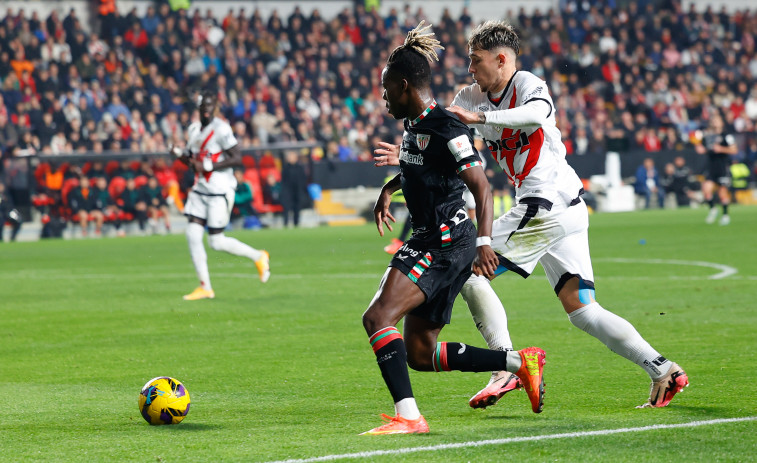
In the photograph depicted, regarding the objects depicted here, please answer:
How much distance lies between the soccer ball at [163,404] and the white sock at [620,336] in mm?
2229

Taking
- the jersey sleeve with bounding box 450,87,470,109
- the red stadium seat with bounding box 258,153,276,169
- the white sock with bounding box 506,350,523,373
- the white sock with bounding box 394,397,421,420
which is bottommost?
the red stadium seat with bounding box 258,153,276,169

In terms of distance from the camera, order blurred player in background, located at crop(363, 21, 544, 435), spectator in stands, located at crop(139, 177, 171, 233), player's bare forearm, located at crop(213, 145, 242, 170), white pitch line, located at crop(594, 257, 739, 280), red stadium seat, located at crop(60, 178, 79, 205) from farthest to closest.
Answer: spectator in stands, located at crop(139, 177, 171, 233) → red stadium seat, located at crop(60, 178, 79, 205) → white pitch line, located at crop(594, 257, 739, 280) → player's bare forearm, located at crop(213, 145, 242, 170) → blurred player in background, located at crop(363, 21, 544, 435)

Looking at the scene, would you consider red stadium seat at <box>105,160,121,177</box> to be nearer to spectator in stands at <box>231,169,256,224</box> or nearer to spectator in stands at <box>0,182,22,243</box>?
spectator in stands at <box>0,182,22,243</box>

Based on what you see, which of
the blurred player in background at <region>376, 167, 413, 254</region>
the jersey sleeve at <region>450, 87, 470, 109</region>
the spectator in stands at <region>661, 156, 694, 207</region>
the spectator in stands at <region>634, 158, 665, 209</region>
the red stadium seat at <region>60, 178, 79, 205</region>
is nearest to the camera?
the jersey sleeve at <region>450, 87, 470, 109</region>

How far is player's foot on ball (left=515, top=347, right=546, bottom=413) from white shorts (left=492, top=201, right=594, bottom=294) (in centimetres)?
57

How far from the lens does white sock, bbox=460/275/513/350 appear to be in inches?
258

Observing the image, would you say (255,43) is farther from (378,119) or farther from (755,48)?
(755,48)

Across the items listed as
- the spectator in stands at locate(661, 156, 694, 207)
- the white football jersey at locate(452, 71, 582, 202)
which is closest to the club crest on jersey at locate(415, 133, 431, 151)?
the white football jersey at locate(452, 71, 582, 202)

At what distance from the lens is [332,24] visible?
3556 cm

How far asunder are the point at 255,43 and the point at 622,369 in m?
26.8

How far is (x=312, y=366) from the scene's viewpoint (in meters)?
8.33

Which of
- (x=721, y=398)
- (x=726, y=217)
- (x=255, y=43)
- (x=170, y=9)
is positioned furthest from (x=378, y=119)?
(x=721, y=398)

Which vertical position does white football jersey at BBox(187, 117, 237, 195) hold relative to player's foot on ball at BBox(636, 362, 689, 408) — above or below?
above

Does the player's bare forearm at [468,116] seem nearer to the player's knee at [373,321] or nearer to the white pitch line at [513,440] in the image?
the player's knee at [373,321]
